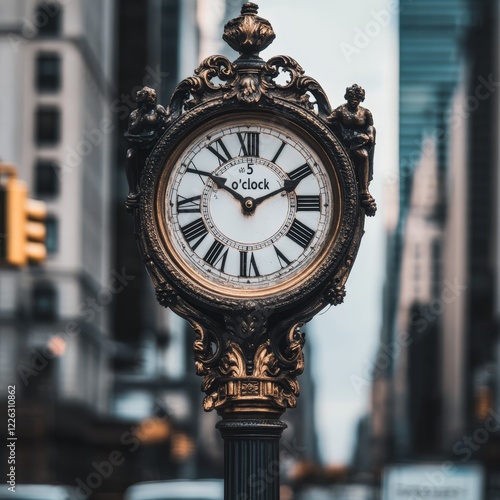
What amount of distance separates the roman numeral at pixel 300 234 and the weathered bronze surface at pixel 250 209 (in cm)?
11

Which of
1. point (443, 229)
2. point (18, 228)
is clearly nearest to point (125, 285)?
point (18, 228)

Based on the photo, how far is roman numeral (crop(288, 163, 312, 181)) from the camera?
26.0ft

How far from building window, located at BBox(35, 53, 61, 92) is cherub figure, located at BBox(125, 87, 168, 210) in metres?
68.7

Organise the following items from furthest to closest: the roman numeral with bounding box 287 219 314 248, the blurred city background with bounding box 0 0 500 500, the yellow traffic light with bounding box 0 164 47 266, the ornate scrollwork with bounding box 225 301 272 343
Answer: the blurred city background with bounding box 0 0 500 500
the yellow traffic light with bounding box 0 164 47 266
the roman numeral with bounding box 287 219 314 248
the ornate scrollwork with bounding box 225 301 272 343

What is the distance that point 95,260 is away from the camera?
85250 millimetres

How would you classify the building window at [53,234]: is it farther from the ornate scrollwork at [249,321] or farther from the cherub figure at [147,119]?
the ornate scrollwork at [249,321]

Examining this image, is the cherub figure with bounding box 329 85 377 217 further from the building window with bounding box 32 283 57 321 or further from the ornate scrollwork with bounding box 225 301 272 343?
the building window with bounding box 32 283 57 321

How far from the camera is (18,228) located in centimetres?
1858

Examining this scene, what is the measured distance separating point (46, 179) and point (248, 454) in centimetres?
6886

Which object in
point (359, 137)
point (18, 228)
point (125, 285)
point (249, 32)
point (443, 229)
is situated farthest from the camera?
point (443, 229)

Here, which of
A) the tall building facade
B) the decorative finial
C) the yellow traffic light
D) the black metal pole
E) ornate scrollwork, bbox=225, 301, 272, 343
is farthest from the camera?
the tall building facade

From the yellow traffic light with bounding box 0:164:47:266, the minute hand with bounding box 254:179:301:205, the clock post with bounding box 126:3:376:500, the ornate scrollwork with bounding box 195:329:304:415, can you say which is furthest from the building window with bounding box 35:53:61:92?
the ornate scrollwork with bounding box 195:329:304:415

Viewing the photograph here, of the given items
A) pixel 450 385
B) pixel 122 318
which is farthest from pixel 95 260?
pixel 450 385

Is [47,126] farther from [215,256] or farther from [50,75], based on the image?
[215,256]
